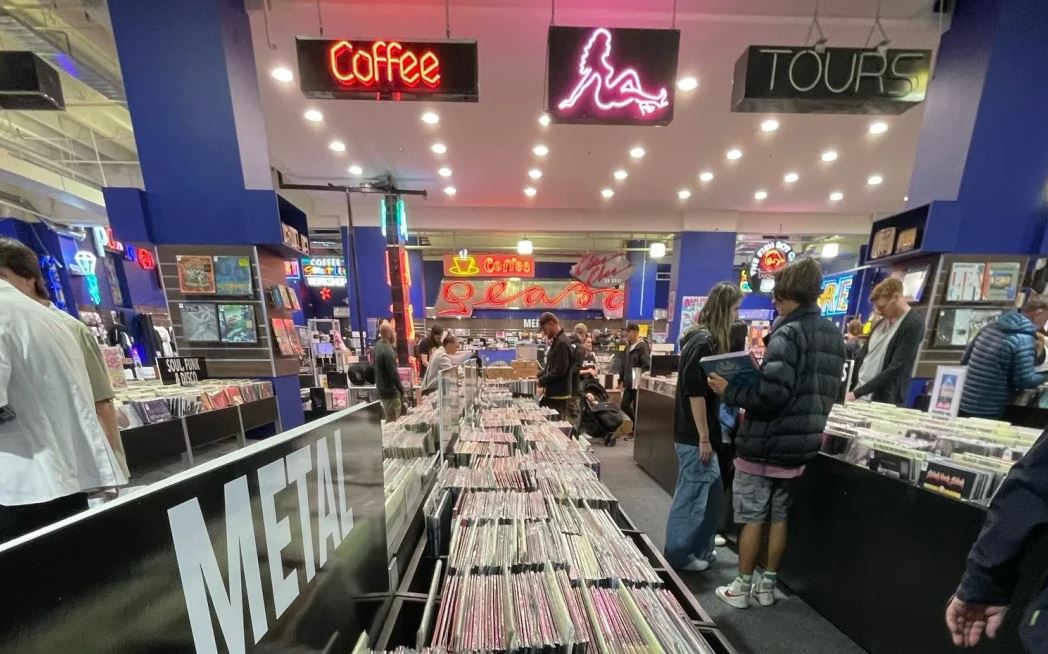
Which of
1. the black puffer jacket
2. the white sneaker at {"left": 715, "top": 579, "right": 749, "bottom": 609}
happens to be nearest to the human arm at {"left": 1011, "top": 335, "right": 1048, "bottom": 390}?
the black puffer jacket

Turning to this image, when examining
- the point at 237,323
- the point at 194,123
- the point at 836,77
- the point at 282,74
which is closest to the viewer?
the point at 836,77

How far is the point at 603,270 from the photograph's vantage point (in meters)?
10.5

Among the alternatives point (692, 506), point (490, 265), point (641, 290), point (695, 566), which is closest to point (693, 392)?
point (692, 506)

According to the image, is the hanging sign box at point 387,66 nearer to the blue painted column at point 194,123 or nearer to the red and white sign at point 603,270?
the blue painted column at point 194,123

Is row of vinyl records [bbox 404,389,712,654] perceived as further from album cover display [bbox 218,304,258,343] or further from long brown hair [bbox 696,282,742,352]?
album cover display [bbox 218,304,258,343]

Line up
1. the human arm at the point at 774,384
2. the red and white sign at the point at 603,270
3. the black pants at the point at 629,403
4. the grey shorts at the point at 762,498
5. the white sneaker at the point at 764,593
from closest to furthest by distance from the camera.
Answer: the human arm at the point at 774,384
the grey shorts at the point at 762,498
the white sneaker at the point at 764,593
the black pants at the point at 629,403
the red and white sign at the point at 603,270

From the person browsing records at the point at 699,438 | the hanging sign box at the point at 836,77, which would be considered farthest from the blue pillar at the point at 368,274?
the person browsing records at the point at 699,438

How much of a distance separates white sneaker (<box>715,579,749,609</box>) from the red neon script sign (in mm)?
3809

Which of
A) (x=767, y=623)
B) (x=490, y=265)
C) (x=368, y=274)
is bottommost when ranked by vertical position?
(x=767, y=623)

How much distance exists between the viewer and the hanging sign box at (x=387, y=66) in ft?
8.71

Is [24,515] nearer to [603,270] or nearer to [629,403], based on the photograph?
[629,403]

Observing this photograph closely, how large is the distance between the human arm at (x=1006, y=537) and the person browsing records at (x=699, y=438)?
3.71ft

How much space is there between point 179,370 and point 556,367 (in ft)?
12.0

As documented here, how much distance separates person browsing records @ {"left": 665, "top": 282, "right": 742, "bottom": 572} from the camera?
2.06m
